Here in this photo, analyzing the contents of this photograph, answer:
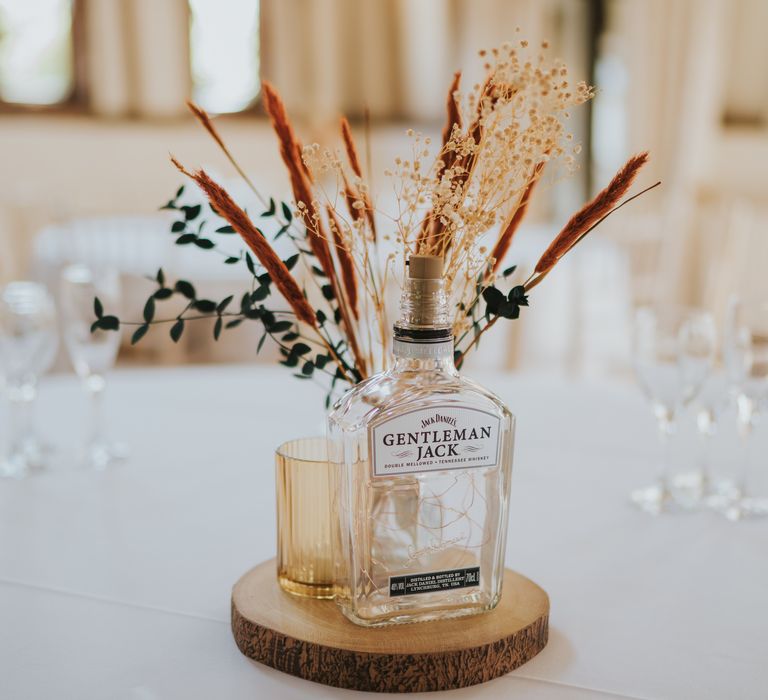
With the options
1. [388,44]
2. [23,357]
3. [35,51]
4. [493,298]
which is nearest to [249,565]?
[493,298]

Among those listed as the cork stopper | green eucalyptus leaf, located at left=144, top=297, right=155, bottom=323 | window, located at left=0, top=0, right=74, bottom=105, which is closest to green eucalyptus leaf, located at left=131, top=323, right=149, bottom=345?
green eucalyptus leaf, located at left=144, top=297, right=155, bottom=323

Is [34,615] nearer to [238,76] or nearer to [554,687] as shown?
[554,687]

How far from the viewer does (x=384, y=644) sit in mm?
701

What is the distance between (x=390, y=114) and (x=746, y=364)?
16.5 ft

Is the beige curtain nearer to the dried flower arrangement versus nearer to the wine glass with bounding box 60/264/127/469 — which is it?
the wine glass with bounding box 60/264/127/469

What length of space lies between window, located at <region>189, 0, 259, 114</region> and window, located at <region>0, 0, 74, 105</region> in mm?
675

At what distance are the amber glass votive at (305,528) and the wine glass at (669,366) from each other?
0.46 metres

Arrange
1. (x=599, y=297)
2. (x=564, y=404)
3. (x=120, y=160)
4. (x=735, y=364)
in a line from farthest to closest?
(x=120, y=160) → (x=599, y=297) → (x=564, y=404) → (x=735, y=364)

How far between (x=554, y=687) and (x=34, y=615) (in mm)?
439

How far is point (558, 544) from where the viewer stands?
987 millimetres

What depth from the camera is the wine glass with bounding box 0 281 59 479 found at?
3.97 ft

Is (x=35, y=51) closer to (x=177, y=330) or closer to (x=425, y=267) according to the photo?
(x=177, y=330)

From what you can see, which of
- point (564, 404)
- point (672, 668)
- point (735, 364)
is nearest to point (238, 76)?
point (564, 404)

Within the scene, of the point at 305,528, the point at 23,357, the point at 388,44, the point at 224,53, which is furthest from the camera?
the point at 388,44
